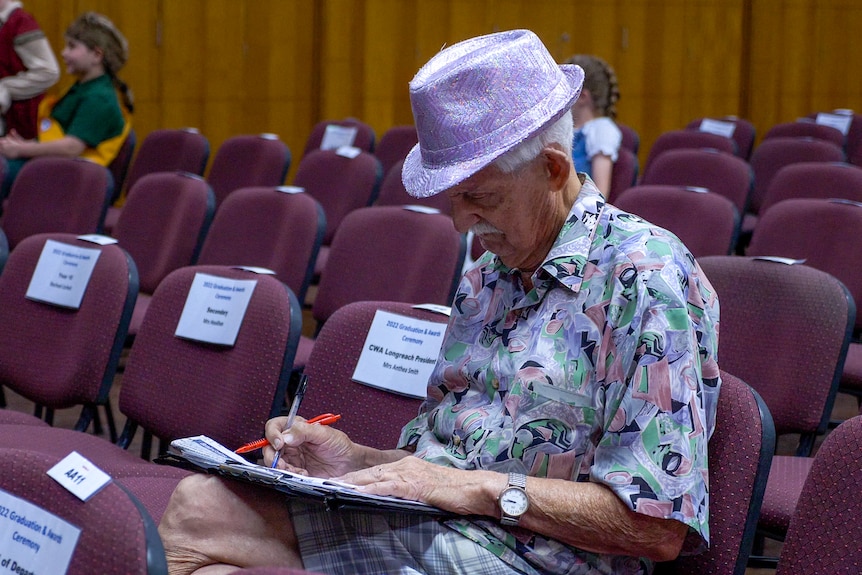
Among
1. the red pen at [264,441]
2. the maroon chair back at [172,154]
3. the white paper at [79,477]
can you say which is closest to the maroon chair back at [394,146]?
the maroon chair back at [172,154]

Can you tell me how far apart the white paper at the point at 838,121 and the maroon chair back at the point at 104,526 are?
6720 millimetres

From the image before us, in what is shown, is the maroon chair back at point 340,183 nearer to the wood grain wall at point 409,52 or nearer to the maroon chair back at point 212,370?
the maroon chair back at point 212,370

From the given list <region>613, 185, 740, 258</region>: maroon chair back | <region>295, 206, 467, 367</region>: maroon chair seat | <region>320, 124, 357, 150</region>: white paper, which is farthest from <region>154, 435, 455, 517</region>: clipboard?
<region>320, 124, 357, 150</region>: white paper

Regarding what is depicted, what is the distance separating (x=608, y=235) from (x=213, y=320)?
1245mm

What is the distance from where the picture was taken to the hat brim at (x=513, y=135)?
1697mm

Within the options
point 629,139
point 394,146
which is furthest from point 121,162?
point 629,139

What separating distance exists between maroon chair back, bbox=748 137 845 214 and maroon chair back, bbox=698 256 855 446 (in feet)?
11.0

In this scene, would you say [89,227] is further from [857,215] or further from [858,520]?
[858,520]

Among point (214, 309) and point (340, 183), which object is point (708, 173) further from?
point (214, 309)

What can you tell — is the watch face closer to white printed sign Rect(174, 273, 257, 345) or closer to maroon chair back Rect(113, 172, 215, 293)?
white printed sign Rect(174, 273, 257, 345)

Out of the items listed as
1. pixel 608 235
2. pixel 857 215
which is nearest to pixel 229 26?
pixel 857 215

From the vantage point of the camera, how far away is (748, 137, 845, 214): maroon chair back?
6016 millimetres

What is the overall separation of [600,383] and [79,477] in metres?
0.73

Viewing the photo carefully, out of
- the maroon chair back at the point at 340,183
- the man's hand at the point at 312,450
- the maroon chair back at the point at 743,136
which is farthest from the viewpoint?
the maroon chair back at the point at 743,136
